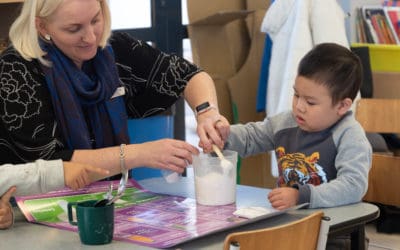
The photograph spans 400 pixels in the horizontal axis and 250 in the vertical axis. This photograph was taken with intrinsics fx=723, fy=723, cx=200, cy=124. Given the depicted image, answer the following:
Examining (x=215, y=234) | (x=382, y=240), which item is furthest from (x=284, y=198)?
(x=382, y=240)

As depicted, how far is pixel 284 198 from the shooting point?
1.82 m

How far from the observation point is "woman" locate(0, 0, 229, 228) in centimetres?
196

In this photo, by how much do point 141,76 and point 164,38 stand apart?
6.02 ft

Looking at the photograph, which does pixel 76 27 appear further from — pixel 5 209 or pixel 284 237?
pixel 284 237

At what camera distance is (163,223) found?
169cm

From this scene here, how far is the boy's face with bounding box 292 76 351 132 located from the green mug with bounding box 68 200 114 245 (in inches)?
29.8

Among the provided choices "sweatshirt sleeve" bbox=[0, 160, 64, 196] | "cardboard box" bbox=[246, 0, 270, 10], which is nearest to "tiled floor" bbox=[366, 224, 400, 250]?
"cardboard box" bbox=[246, 0, 270, 10]

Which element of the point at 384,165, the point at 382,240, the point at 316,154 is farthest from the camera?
the point at 382,240

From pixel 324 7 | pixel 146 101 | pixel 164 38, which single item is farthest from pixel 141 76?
pixel 164 38

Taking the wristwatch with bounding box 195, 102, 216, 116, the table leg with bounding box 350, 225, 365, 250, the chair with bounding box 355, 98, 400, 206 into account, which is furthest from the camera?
the chair with bounding box 355, 98, 400, 206

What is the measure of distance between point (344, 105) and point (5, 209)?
1.01m

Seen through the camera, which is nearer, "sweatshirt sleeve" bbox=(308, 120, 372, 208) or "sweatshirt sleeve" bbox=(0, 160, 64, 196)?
"sweatshirt sleeve" bbox=(0, 160, 64, 196)

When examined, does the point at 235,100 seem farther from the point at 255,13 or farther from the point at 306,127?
the point at 306,127

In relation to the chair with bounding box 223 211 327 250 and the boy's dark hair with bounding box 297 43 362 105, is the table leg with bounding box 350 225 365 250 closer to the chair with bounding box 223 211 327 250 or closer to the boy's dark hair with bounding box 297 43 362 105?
the chair with bounding box 223 211 327 250
